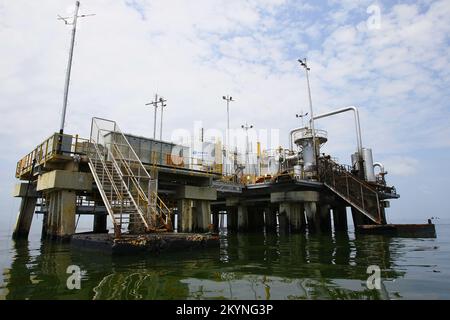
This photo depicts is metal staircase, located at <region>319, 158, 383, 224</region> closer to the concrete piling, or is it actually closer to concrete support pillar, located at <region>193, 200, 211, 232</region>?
concrete support pillar, located at <region>193, 200, 211, 232</region>

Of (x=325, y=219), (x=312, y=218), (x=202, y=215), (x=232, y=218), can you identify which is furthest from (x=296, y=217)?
(x=232, y=218)

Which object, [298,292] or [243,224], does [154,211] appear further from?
[243,224]

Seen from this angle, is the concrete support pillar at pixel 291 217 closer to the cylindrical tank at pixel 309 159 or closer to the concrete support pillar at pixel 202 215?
the cylindrical tank at pixel 309 159

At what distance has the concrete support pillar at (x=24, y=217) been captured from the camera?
2645 centimetres

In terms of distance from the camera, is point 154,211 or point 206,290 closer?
point 206,290

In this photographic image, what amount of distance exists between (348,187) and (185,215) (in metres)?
16.3

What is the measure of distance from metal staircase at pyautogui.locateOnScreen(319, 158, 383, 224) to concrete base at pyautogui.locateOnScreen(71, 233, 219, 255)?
19444 mm

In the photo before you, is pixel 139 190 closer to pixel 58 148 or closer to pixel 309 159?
pixel 58 148

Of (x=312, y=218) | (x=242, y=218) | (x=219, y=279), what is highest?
(x=242, y=218)

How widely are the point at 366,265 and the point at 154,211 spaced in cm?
1005

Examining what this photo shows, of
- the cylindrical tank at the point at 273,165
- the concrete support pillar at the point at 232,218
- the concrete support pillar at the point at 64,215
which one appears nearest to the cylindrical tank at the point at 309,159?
the cylindrical tank at the point at 273,165

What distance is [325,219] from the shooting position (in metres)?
34.2

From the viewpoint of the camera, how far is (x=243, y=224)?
3744 cm
